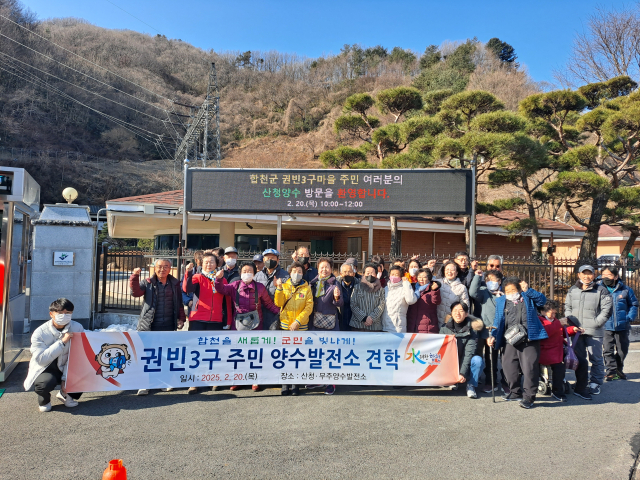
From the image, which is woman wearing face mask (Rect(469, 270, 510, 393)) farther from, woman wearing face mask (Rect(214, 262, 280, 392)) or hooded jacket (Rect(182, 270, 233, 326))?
hooded jacket (Rect(182, 270, 233, 326))

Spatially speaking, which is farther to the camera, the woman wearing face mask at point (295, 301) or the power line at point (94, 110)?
the power line at point (94, 110)

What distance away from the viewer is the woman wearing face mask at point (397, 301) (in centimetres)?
571

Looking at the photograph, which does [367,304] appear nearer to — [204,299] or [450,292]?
[450,292]

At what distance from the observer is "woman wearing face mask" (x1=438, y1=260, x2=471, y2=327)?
5.83m

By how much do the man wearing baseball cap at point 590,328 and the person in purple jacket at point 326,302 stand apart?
3043mm

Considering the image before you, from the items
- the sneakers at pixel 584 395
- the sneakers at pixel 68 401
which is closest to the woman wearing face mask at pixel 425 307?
the sneakers at pixel 584 395

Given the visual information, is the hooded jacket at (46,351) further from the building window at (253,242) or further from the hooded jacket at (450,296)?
the building window at (253,242)

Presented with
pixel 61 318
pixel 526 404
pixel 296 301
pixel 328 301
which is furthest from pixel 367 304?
pixel 61 318

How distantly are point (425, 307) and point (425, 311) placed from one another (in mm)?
52

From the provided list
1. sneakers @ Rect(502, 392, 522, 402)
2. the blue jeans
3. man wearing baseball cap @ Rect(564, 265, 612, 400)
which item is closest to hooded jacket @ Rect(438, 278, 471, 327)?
the blue jeans

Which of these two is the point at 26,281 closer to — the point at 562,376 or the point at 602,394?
the point at 562,376

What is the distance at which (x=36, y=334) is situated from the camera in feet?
16.4

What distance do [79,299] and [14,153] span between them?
50013 millimetres

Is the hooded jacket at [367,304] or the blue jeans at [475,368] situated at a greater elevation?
the hooded jacket at [367,304]
